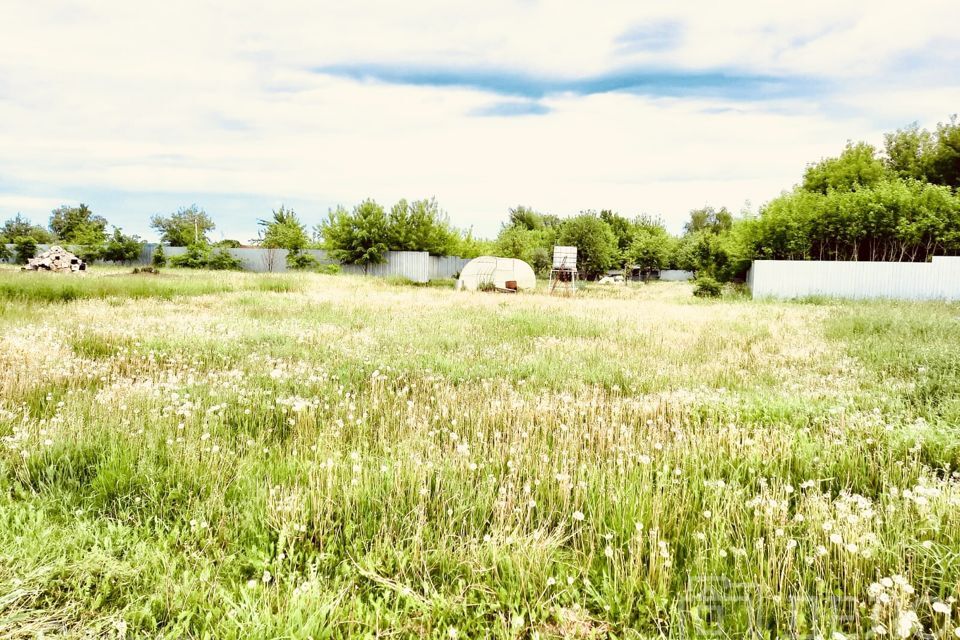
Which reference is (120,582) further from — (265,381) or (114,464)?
(265,381)

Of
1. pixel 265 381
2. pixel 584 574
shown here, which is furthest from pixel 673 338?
pixel 584 574

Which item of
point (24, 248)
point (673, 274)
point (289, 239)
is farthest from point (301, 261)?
point (673, 274)

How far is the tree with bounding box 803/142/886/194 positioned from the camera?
3331 centimetres

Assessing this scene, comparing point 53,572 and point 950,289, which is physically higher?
point 950,289

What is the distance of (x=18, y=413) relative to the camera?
4523mm

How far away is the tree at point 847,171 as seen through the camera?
1312 inches

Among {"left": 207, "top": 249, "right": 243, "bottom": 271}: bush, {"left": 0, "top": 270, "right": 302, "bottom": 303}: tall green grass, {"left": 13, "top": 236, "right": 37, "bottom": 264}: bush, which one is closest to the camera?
{"left": 0, "top": 270, "right": 302, "bottom": 303}: tall green grass

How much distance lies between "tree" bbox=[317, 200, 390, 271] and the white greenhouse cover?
1029 cm

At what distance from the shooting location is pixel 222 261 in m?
41.0

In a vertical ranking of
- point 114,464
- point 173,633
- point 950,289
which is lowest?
point 173,633

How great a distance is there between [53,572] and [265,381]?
11.7 feet

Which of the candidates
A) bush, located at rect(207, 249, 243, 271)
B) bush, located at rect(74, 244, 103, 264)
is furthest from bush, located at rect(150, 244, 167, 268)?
bush, located at rect(74, 244, 103, 264)

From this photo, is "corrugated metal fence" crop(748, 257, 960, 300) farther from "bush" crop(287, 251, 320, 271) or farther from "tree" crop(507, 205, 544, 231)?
"tree" crop(507, 205, 544, 231)

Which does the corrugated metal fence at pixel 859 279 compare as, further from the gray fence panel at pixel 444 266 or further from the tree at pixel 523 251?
the gray fence panel at pixel 444 266
